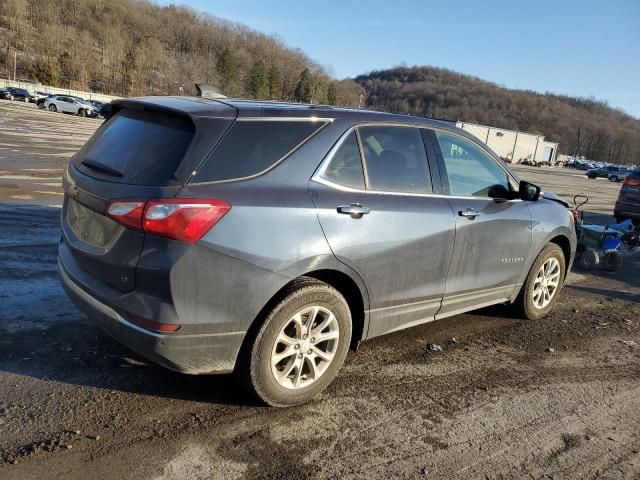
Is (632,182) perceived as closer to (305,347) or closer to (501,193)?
(501,193)

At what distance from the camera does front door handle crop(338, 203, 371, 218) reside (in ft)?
11.1

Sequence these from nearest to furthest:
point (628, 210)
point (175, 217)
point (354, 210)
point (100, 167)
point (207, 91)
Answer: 1. point (175, 217)
2. point (100, 167)
3. point (354, 210)
4. point (207, 91)
5. point (628, 210)

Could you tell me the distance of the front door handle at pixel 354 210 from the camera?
337cm

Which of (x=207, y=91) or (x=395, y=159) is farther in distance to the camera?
(x=207, y=91)

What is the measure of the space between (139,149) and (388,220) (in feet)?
5.37

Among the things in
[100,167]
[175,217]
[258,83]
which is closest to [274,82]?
[258,83]

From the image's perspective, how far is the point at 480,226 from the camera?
4324 mm

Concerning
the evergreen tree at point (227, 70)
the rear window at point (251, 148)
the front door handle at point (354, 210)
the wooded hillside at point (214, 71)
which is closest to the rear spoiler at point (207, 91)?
the rear window at point (251, 148)

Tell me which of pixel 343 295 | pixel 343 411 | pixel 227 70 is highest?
pixel 227 70

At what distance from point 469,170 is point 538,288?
166cm

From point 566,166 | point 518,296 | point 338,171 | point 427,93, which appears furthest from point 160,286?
point 427,93

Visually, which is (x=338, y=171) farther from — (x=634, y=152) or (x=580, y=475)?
(x=634, y=152)

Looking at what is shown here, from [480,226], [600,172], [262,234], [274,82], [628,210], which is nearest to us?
[262,234]

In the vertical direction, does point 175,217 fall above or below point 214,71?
below
